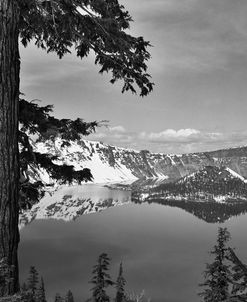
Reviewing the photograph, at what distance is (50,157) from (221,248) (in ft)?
57.5

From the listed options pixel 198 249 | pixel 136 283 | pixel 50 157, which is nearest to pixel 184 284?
pixel 136 283

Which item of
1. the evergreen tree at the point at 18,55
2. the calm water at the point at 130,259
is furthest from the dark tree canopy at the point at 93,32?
the calm water at the point at 130,259

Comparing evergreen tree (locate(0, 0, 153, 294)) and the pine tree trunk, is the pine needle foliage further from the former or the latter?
Answer: the pine tree trunk

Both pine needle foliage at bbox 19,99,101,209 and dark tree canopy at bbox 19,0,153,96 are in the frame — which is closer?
dark tree canopy at bbox 19,0,153,96

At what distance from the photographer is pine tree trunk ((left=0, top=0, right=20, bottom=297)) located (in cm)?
568

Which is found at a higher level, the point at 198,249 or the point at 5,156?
the point at 5,156

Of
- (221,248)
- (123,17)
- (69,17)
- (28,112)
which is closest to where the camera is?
(69,17)

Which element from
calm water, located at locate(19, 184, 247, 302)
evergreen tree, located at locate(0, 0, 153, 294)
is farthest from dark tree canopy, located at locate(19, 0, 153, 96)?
calm water, located at locate(19, 184, 247, 302)

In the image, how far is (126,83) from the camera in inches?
321

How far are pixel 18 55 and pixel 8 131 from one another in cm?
132

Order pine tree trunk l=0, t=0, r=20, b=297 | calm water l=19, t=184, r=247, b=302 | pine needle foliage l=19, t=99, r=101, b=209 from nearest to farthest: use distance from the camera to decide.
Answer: pine tree trunk l=0, t=0, r=20, b=297 → pine needle foliage l=19, t=99, r=101, b=209 → calm water l=19, t=184, r=247, b=302

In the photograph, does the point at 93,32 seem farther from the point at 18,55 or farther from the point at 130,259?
the point at 130,259

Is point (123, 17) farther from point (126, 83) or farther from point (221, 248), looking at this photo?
point (221, 248)

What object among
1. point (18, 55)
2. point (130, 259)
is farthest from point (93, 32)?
point (130, 259)
